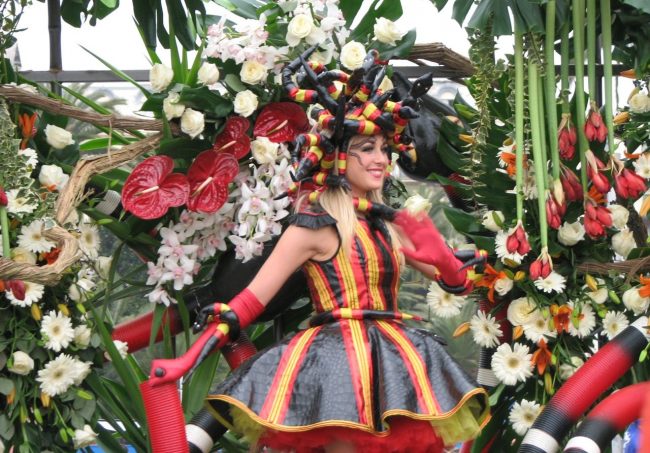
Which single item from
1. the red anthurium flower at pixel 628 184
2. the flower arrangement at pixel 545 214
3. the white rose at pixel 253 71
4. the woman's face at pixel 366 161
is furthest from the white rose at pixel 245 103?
the red anthurium flower at pixel 628 184

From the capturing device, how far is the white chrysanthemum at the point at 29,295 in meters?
3.29

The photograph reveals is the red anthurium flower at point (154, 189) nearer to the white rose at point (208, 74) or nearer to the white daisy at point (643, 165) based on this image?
the white rose at point (208, 74)

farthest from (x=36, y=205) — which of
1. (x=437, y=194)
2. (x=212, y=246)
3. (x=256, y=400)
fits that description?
(x=437, y=194)

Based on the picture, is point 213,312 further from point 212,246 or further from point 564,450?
point 564,450

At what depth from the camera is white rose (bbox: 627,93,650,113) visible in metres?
3.62

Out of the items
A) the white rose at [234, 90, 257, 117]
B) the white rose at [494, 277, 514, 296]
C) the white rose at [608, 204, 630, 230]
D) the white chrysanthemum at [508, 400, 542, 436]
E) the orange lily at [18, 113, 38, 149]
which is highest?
the white rose at [234, 90, 257, 117]

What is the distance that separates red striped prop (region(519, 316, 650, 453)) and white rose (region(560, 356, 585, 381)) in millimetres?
163

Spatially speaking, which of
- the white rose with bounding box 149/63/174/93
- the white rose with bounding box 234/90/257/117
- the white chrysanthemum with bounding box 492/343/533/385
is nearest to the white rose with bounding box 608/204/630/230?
the white chrysanthemum with bounding box 492/343/533/385

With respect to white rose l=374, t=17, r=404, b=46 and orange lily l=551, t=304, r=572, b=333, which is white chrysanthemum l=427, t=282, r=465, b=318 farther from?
white rose l=374, t=17, r=404, b=46

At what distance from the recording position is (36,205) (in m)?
3.40

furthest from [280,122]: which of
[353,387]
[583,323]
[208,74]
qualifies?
[583,323]

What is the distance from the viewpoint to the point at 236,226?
3.61 meters

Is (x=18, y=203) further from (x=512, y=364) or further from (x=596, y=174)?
(x=596, y=174)

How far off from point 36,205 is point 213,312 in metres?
0.67
